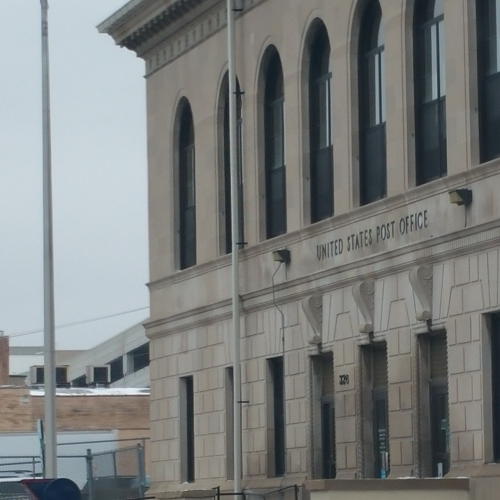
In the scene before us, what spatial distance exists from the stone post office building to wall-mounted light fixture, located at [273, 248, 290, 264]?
0.42 feet

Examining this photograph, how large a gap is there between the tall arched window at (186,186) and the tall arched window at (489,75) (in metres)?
11.8

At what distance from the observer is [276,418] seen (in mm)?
33500

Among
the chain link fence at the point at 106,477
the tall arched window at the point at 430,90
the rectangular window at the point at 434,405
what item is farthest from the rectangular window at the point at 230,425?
the tall arched window at the point at 430,90

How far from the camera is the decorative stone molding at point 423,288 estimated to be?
27.8 meters

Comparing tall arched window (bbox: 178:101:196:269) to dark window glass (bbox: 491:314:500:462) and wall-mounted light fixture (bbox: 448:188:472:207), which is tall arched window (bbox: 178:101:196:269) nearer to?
wall-mounted light fixture (bbox: 448:188:472:207)

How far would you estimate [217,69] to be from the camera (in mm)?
36156

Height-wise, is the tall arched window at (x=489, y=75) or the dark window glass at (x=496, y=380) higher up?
the tall arched window at (x=489, y=75)

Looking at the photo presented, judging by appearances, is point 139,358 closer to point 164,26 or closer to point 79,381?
point 79,381

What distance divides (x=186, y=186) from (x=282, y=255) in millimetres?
6047

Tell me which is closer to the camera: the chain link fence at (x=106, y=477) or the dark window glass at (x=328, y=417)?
the dark window glass at (x=328, y=417)

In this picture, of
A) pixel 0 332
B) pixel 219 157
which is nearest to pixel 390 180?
pixel 219 157

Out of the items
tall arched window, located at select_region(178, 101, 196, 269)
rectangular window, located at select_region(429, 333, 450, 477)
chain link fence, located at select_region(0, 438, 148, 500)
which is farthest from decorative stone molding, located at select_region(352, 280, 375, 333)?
chain link fence, located at select_region(0, 438, 148, 500)

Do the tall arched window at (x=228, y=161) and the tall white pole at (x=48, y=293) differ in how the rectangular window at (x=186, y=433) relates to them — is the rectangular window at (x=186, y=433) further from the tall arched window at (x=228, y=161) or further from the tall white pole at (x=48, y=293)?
the tall white pole at (x=48, y=293)

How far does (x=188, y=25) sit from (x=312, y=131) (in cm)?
612
